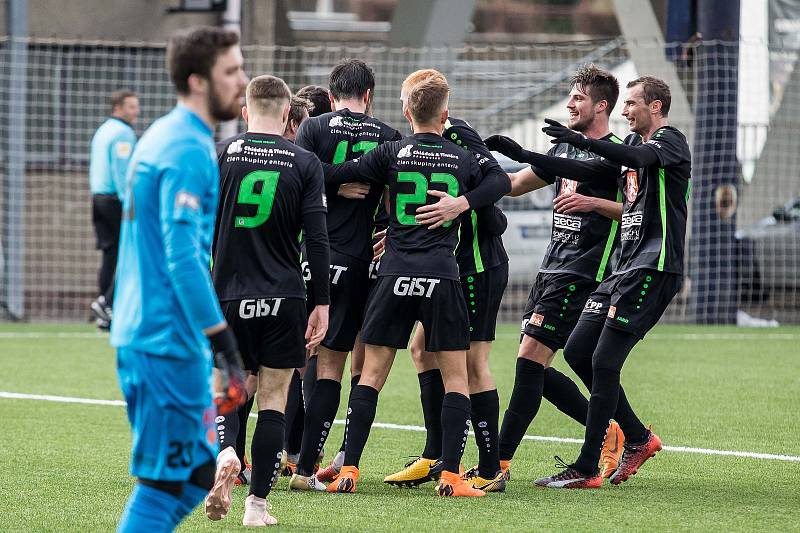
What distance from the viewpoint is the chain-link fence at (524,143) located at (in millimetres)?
15523

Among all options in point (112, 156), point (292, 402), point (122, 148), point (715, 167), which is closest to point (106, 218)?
point (112, 156)

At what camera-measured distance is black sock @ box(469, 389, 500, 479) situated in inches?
247

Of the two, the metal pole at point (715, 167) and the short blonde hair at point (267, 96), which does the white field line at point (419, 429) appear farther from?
the metal pole at point (715, 167)

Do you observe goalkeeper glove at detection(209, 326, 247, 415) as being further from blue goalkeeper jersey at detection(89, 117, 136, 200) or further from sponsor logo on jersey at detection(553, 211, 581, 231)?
blue goalkeeper jersey at detection(89, 117, 136, 200)

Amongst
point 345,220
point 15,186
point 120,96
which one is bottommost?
point 345,220

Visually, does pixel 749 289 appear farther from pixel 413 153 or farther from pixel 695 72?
pixel 413 153

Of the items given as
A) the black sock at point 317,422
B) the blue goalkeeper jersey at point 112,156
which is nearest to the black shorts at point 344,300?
the black sock at point 317,422


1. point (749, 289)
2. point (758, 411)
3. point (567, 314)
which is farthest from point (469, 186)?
point (749, 289)

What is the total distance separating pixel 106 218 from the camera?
44.6ft

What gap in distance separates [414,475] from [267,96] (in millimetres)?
2008

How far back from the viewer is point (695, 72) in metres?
15.6

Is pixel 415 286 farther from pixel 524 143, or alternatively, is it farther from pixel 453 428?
pixel 524 143

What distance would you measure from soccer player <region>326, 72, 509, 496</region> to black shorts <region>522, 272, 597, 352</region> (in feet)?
2.38

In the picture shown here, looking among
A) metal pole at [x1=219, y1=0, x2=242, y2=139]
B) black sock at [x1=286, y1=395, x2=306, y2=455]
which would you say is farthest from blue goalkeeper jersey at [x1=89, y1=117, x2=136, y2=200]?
black sock at [x1=286, y1=395, x2=306, y2=455]
